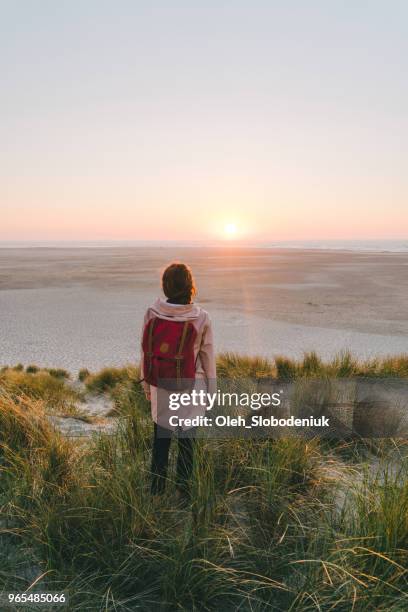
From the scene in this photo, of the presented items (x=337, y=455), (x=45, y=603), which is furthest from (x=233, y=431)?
(x=45, y=603)

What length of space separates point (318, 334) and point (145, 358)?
11.5 meters

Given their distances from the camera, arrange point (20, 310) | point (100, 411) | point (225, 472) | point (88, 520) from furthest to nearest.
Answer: point (20, 310), point (100, 411), point (225, 472), point (88, 520)

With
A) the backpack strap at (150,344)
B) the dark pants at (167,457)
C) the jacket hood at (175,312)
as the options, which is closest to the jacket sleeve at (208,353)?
the jacket hood at (175,312)

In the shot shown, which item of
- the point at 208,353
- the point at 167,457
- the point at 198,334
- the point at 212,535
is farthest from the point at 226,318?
the point at 212,535

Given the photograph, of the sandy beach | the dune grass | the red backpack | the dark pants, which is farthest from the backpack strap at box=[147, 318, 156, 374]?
the sandy beach

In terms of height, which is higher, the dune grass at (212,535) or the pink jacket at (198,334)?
the pink jacket at (198,334)

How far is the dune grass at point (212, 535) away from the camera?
2572 mm

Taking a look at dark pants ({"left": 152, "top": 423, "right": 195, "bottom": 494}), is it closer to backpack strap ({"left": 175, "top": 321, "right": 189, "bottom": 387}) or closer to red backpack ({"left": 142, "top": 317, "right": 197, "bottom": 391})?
red backpack ({"left": 142, "top": 317, "right": 197, "bottom": 391})

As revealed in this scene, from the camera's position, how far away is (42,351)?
12.1m

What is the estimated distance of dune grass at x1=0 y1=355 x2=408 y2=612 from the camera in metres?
2.57

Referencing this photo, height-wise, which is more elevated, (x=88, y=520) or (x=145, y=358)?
(x=145, y=358)

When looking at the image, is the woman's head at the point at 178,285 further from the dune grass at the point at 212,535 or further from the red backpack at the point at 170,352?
the dune grass at the point at 212,535

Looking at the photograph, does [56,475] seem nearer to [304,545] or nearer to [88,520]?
[88,520]

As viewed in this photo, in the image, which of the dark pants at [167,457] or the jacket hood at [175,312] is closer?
the jacket hood at [175,312]
